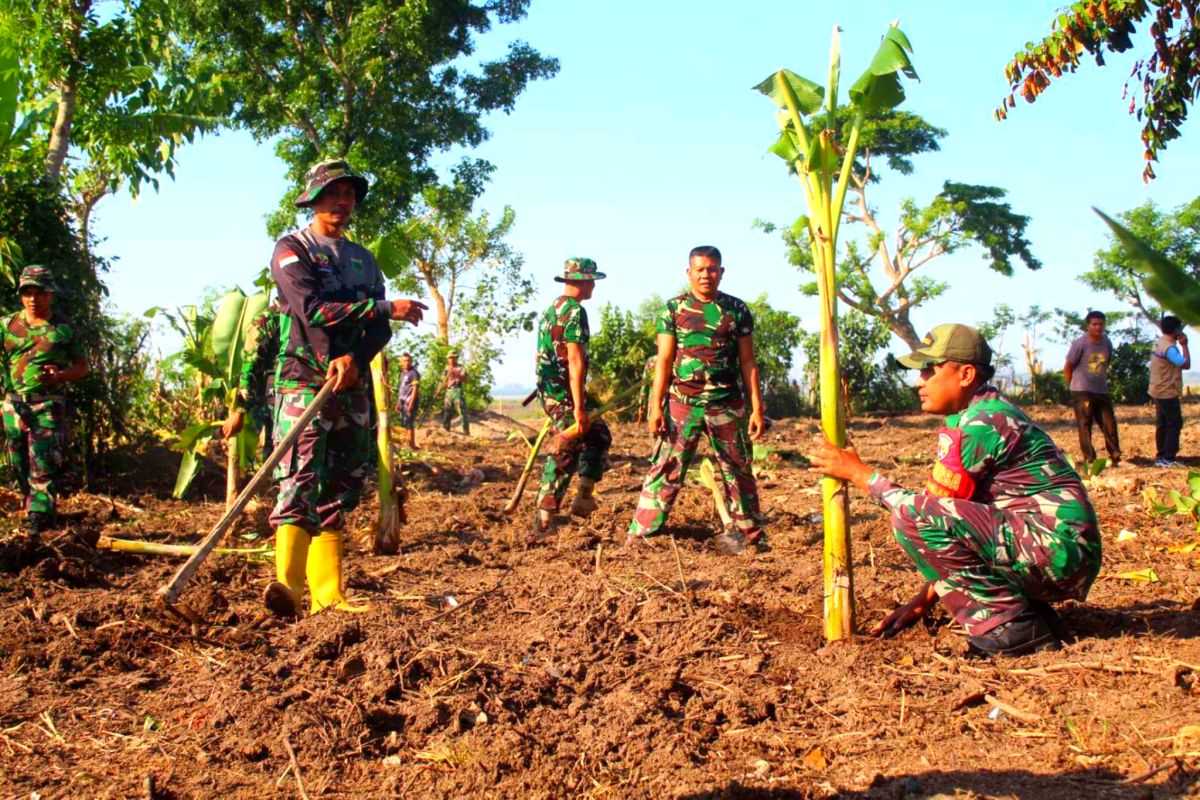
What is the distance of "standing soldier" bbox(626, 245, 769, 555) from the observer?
595 centimetres

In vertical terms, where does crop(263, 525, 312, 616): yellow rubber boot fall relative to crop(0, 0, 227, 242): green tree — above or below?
below

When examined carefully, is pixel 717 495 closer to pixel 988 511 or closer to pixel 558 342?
pixel 558 342

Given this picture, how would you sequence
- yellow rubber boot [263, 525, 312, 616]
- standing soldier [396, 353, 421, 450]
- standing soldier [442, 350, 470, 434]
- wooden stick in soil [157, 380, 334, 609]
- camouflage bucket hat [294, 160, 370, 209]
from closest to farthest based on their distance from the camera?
wooden stick in soil [157, 380, 334, 609]
yellow rubber boot [263, 525, 312, 616]
camouflage bucket hat [294, 160, 370, 209]
standing soldier [396, 353, 421, 450]
standing soldier [442, 350, 470, 434]

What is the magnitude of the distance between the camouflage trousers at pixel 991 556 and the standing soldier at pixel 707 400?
2.28m

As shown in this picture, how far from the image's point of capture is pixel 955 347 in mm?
3652

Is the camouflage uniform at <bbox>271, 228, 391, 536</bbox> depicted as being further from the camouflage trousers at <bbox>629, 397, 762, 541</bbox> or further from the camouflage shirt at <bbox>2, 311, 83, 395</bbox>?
the camouflage shirt at <bbox>2, 311, 83, 395</bbox>

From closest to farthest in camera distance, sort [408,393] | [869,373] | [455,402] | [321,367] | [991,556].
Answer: [991,556], [321,367], [408,393], [455,402], [869,373]

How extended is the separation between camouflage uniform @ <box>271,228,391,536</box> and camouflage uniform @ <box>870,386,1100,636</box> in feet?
7.53

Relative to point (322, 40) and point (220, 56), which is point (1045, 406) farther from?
point (220, 56)

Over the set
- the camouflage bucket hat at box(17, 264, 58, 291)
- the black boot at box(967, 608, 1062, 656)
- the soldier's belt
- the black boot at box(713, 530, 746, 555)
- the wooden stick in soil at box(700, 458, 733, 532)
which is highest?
the camouflage bucket hat at box(17, 264, 58, 291)

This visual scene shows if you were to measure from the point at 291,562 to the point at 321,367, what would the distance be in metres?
0.86

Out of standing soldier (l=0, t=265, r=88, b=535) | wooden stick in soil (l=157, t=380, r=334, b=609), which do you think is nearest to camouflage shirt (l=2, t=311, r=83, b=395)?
standing soldier (l=0, t=265, r=88, b=535)

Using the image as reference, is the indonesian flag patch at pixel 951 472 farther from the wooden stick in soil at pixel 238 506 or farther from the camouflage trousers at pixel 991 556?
the wooden stick in soil at pixel 238 506

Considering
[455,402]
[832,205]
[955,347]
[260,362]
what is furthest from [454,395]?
[955,347]
